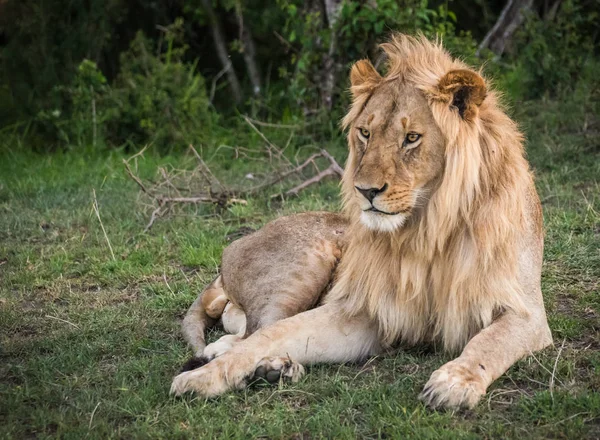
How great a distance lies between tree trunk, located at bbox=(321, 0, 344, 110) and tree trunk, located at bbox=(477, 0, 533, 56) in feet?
6.79

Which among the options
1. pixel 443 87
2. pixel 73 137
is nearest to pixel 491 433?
pixel 443 87

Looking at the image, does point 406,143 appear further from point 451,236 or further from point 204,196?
point 204,196

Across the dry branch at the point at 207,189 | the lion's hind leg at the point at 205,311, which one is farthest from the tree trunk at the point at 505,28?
the lion's hind leg at the point at 205,311

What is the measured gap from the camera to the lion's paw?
11.2 ft

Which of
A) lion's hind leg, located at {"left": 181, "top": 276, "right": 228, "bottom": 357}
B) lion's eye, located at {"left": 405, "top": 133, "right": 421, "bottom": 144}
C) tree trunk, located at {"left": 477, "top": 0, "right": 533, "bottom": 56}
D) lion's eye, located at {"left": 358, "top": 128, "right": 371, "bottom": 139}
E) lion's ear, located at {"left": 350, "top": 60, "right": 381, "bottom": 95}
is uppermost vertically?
lion's ear, located at {"left": 350, "top": 60, "right": 381, "bottom": 95}

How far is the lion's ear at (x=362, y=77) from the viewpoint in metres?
3.65

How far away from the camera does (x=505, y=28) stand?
940cm

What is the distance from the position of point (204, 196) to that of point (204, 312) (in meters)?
2.20

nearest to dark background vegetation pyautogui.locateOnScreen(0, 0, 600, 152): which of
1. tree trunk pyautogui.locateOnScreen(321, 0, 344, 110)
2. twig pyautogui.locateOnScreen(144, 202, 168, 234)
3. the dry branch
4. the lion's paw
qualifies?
tree trunk pyautogui.locateOnScreen(321, 0, 344, 110)

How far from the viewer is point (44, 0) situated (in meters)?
9.35

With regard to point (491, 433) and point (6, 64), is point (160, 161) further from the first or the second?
point (491, 433)

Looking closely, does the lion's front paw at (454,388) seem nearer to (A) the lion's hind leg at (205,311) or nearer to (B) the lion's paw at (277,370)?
(B) the lion's paw at (277,370)

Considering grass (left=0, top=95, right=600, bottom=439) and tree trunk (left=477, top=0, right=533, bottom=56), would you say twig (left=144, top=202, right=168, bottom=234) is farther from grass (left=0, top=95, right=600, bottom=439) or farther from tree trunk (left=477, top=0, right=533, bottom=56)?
tree trunk (left=477, top=0, right=533, bottom=56)

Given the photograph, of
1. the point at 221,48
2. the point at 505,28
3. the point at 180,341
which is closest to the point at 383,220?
the point at 180,341
